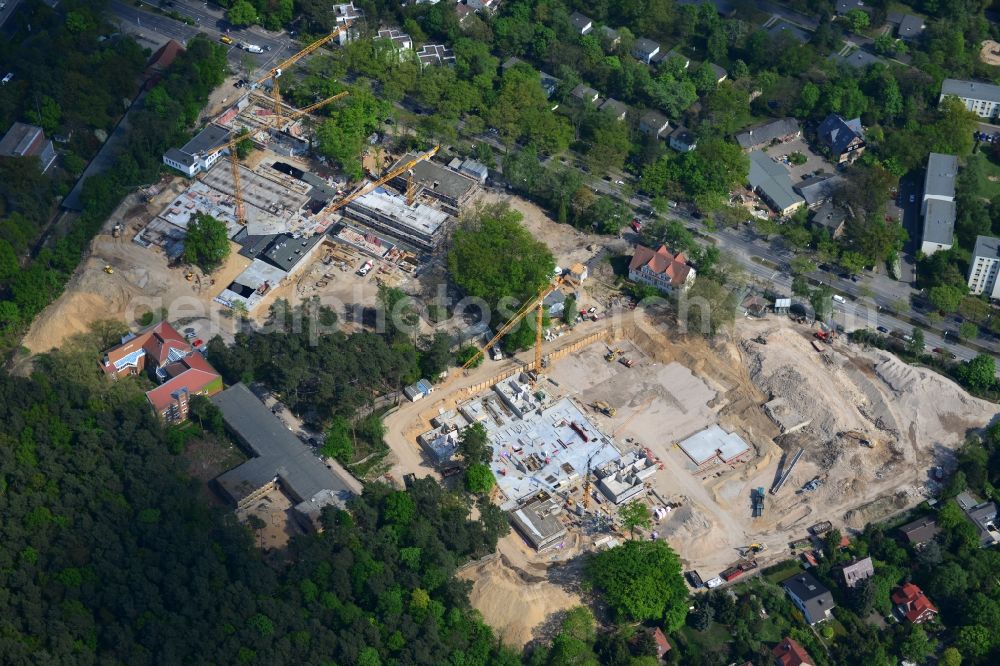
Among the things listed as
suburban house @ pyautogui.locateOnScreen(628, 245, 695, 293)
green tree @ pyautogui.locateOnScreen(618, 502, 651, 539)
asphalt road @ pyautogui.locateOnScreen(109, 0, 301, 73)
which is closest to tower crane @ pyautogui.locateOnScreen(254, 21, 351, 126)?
asphalt road @ pyautogui.locateOnScreen(109, 0, 301, 73)

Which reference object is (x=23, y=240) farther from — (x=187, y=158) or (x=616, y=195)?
(x=616, y=195)

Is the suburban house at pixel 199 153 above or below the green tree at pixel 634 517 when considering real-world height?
above

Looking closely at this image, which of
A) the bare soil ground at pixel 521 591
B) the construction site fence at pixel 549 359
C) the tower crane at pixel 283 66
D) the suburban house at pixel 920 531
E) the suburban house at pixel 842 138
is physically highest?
the tower crane at pixel 283 66

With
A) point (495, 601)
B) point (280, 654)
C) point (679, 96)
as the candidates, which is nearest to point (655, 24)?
point (679, 96)

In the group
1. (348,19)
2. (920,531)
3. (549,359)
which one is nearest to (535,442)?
(549,359)

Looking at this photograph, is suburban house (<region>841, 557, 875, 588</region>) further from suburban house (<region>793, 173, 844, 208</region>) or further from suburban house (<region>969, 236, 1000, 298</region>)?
suburban house (<region>793, 173, 844, 208</region>)

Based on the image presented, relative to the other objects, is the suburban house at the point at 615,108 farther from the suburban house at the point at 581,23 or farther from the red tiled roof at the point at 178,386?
the red tiled roof at the point at 178,386

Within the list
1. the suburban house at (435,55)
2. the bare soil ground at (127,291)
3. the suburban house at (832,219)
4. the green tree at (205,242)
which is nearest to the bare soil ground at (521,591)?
the bare soil ground at (127,291)
